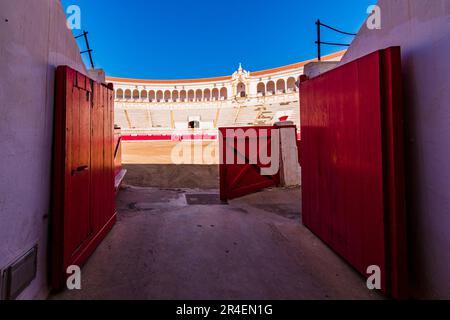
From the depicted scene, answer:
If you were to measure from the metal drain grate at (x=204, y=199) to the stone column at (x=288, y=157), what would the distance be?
2.24m

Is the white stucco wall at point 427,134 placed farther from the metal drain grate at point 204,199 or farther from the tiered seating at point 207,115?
the tiered seating at point 207,115

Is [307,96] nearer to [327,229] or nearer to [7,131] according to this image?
[327,229]

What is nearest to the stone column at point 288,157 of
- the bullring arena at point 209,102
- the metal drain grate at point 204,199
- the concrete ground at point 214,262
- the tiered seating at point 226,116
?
the metal drain grate at point 204,199

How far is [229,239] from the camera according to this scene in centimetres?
330

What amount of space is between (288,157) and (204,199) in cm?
298

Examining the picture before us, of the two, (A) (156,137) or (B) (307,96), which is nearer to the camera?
(B) (307,96)

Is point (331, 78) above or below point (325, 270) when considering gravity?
above

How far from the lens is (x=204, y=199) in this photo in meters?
6.06

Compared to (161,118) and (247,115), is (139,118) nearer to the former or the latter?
(161,118)

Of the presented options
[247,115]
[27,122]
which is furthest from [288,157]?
[247,115]

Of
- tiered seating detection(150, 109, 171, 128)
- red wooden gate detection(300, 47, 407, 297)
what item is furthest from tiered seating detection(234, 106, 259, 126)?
red wooden gate detection(300, 47, 407, 297)
